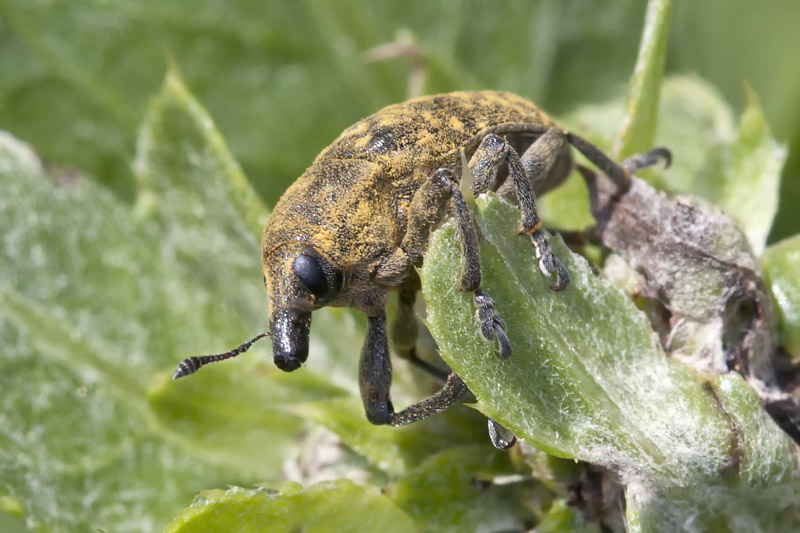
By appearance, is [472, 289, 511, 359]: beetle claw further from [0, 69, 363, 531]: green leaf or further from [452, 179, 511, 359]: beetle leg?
[0, 69, 363, 531]: green leaf

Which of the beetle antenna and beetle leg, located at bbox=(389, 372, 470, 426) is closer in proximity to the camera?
beetle leg, located at bbox=(389, 372, 470, 426)

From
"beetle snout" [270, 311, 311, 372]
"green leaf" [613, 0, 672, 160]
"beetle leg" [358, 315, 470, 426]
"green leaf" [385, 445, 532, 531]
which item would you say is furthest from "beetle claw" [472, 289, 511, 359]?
"green leaf" [613, 0, 672, 160]

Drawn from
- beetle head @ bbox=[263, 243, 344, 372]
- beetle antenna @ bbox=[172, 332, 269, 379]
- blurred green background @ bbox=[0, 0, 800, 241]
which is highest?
blurred green background @ bbox=[0, 0, 800, 241]

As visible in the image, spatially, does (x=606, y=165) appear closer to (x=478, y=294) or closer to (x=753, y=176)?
(x=753, y=176)

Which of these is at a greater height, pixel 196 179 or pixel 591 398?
pixel 196 179

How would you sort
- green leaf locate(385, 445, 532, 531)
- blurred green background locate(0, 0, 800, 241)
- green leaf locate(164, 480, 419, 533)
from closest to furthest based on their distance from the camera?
green leaf locate(164, 480, 419, 533) → green leaf locate(385, 445, 532, 531) → blurred green background locate(0, 0, 800, 241)

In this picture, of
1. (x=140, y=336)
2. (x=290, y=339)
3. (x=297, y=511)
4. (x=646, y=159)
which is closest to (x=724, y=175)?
(x=646, y=159)
